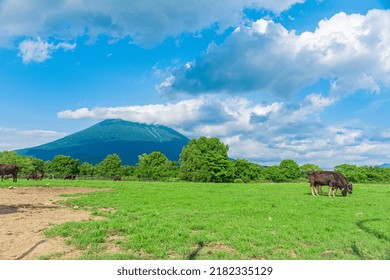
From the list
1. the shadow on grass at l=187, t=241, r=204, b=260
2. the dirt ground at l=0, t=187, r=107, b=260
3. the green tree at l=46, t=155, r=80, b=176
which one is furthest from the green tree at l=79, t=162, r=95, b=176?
the shadow on grass at l=187, t=241, r=204, b=260

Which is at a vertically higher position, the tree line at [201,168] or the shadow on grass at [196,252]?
the tree line at [201,168]

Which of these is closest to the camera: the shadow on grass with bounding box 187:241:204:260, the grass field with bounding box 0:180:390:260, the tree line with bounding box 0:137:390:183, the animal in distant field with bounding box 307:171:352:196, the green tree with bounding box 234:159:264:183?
the shadow on grass with bounding box 187:241:204:260

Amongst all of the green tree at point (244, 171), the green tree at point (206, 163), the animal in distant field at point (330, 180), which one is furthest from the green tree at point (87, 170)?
the animal in distant field at point (330, 180)

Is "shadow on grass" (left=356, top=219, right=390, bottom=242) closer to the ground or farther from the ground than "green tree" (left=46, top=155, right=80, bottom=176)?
closer to the ground

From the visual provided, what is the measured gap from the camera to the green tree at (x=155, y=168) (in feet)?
325

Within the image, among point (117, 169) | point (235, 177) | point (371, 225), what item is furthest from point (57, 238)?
point (117, 169)

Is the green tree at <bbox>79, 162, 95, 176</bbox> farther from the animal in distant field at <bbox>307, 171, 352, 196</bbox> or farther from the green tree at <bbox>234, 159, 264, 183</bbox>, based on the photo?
the animal in distant field at <bbox>307, 171, 352, 196</bbox>

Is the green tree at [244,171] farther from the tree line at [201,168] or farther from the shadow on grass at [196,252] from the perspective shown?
the shadow on grass at [196,252]

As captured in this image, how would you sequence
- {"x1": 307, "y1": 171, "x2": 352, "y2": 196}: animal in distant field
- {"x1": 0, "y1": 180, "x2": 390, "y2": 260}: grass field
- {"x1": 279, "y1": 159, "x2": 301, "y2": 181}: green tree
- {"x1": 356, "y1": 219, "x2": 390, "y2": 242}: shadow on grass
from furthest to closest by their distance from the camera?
{"x1": 279, "y1": 159, "x2": 301, "y2": 181}: green tree < {"x1": 307, "y1": 171, "x2": 352, "y2": 196}: animal in distant field < {"x1": 356, "y1": 219, "x2": 390, "y2": 242}: shadow on grass < {"x1": 0, "y1": 180, "x2": 390, "y2": 260}: grass field

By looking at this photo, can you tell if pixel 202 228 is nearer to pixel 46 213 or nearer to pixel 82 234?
pixel 82 234

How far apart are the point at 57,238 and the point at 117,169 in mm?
116037

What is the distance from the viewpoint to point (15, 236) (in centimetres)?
938

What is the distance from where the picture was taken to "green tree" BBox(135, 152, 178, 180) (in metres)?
99.1

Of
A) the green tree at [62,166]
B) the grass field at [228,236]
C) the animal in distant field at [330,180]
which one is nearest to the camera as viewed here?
the grass field at [228,236]
